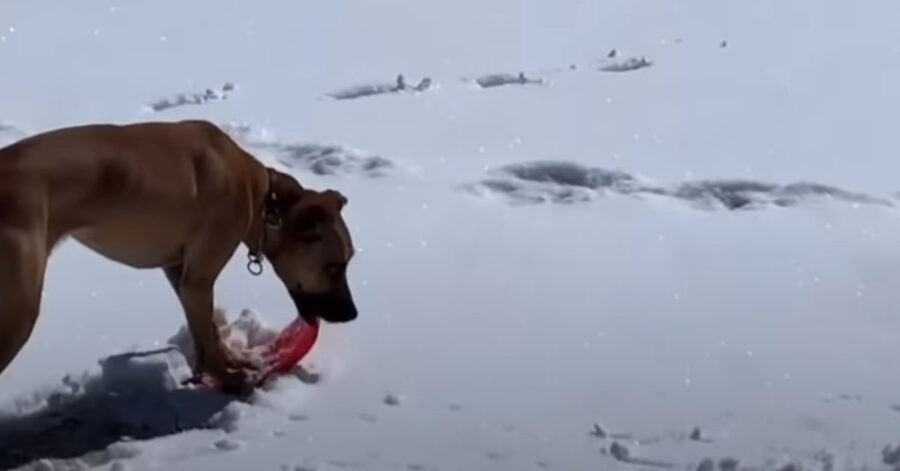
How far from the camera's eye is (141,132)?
193 inches

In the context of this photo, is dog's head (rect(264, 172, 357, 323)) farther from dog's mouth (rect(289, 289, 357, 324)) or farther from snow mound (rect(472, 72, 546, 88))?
snow mound (rect(472, 72, 546, 88))

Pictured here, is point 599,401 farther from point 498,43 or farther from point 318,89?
point 498,43

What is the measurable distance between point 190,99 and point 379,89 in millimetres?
1099

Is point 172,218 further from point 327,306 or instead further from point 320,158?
point 320,158

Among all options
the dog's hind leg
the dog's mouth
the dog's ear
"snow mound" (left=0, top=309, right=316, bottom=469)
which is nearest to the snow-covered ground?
"snow mound" (left=0, top=309, right=316, bottom=469)

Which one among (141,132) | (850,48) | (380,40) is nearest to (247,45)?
(380,40)

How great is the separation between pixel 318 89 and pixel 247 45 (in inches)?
50.0

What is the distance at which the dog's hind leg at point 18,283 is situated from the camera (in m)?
4.32

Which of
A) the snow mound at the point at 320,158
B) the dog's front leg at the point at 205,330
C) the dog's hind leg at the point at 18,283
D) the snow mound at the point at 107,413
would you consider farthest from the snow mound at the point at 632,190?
the dog's hind leg at the point at 18,283

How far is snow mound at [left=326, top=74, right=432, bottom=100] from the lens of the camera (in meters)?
9.09

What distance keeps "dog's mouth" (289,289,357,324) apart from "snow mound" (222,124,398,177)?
231cm

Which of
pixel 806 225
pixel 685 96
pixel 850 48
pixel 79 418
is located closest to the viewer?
pixel 79 418

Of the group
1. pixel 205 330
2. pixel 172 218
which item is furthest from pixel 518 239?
pixel 172 218

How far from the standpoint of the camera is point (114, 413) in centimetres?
491
